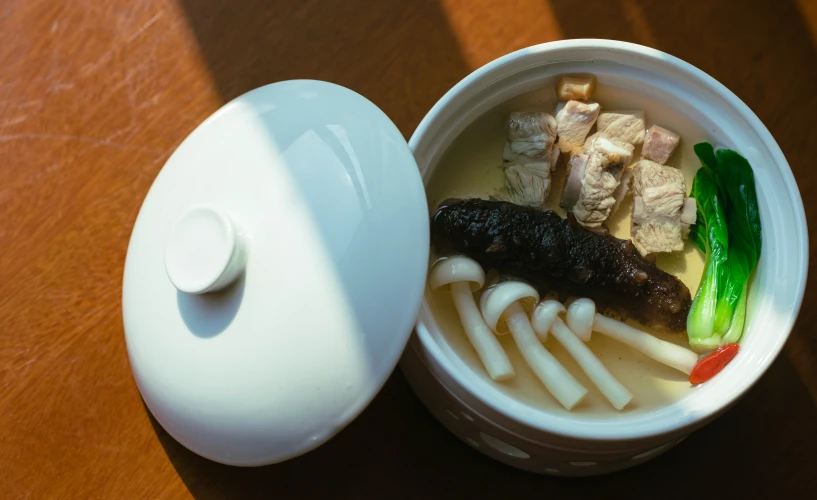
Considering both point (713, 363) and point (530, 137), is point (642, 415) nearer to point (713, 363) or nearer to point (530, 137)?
point (713, 363)

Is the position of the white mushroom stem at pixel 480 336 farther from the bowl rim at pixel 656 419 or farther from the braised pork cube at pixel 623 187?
the braised pork cube at pixel 623 187

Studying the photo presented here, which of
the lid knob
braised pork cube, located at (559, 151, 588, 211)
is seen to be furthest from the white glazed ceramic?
the lid knob

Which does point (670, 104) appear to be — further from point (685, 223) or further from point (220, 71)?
point (220, 71)

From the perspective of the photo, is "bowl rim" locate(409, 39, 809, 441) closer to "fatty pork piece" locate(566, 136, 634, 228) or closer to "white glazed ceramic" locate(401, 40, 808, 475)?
"white glazed ceramic" locate(401, 40, 808, 475)

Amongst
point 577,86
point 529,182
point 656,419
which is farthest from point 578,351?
point 577,86

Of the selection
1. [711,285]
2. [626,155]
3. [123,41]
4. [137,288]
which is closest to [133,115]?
[123,41]
